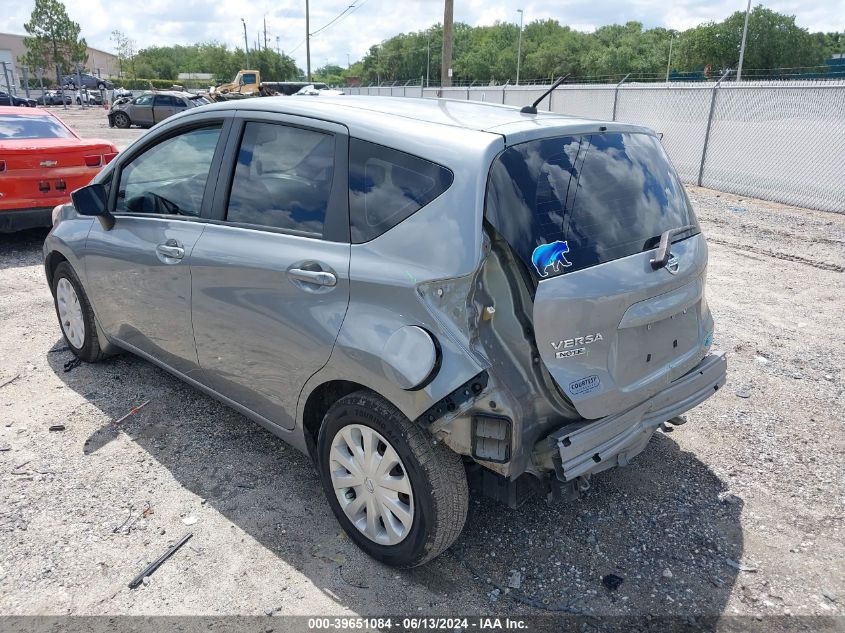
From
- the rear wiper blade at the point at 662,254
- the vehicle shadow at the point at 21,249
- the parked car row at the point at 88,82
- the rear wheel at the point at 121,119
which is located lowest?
the vehicle shadow at the point at 21,249

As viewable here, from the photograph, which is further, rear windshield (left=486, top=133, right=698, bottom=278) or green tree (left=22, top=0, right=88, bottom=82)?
green tree (left=22, top=0, right=88, bottom=82)

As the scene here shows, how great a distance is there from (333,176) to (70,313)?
9.57ft

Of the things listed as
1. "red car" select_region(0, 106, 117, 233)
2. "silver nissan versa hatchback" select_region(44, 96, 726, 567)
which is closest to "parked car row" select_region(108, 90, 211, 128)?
"red car" select_region(0, 106, 117, 233)

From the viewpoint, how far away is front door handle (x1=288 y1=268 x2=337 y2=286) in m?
2.73

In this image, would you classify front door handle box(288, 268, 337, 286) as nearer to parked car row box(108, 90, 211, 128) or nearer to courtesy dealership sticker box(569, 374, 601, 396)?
courtesy dealership sticker box(569, 374, 601, 396)

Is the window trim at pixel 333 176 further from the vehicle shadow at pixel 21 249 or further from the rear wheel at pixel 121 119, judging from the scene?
the rear wheel at pixel 121 119

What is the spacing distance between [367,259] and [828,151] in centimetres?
1123

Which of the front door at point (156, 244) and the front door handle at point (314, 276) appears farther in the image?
the front door at point (156, 244)

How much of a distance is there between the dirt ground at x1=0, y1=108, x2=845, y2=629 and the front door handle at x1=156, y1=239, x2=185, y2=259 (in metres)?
1.09

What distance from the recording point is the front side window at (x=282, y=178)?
2.91 metres

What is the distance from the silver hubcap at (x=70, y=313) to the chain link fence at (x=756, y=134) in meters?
7.48

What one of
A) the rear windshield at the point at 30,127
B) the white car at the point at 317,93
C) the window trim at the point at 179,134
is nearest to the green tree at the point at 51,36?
the white car at the point at 317,93

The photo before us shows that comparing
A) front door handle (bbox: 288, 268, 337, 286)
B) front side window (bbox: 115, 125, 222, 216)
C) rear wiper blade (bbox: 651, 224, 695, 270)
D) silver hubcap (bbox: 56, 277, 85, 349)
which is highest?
front side window (bbox: 115, 125, 222, 216)

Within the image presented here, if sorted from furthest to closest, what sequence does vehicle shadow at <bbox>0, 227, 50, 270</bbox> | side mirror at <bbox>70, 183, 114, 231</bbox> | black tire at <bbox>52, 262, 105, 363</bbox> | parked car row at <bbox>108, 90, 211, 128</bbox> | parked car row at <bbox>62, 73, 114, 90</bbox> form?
parked car row at <bbox>62, 73, 114, 90</bbox> → parked car row at <bbox>108, 90, 211, 128</bbox> → vehicle shadow at <bbox>0, 227, 50, 270</bbox> → black tire at <bbox>52, 262, 105, 363</bbox> → side mirror at <bbox>70, 183, 114, 231</bbox>
